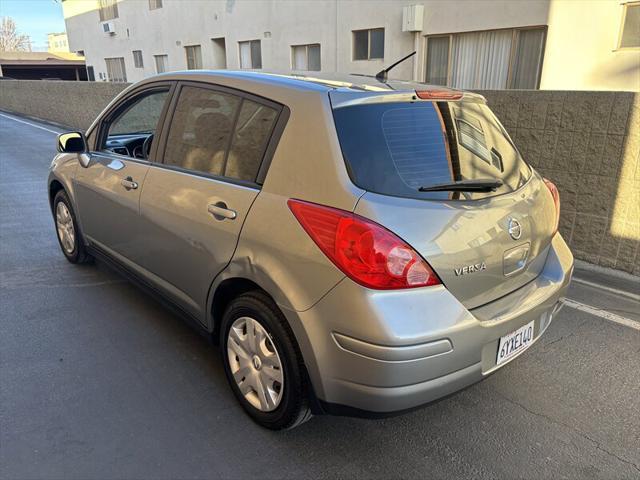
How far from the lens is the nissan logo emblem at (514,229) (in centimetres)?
235

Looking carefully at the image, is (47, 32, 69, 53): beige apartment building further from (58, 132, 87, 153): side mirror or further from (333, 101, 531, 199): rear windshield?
(333, 101, 531, 199): rear windshield

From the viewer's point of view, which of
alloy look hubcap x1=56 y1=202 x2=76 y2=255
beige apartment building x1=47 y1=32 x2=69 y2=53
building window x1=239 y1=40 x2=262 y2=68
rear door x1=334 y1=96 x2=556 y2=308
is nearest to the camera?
rear door x1=334 y1=96 x2=556 y2=308

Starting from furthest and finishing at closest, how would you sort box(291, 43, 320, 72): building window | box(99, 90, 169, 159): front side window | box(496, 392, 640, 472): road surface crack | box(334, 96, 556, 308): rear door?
box(291, 43, 320, 72): building window
box(99, 90, 169, 159): front side window
box(496, 392, 640, 472): road surface crack
box(334, 96, 556, 308): rear door

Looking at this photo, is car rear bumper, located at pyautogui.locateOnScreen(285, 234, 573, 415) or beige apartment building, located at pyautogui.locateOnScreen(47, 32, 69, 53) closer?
car rear bumper, located at pyautogui.locateOnScreen(285, 234, 573, 415)

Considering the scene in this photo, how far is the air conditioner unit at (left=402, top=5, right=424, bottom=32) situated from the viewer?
12117 mm

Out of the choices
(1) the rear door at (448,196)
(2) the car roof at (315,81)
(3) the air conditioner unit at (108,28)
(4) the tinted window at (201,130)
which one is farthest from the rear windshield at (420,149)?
(3) the air conditioner unit at (108,28)

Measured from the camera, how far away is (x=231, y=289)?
2641 millimetres

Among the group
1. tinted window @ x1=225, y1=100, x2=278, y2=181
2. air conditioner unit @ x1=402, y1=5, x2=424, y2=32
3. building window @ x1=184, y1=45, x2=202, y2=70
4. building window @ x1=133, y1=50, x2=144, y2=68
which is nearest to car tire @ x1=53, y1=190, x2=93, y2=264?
tinted window @ x1=225, y1=100, x2=278, y2=181

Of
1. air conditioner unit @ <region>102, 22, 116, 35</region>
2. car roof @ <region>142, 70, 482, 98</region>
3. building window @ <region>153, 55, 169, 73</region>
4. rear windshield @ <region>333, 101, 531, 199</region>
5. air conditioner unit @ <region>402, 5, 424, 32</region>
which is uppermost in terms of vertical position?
air conditioner unit @ <region>102, 22, 116, 35</region>

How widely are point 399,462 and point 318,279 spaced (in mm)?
989

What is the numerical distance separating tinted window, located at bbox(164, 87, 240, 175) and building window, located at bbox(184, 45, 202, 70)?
2015cm

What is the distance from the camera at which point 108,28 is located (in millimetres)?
28203

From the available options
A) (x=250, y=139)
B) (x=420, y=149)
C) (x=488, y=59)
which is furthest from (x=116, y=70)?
(x=420, y=149)

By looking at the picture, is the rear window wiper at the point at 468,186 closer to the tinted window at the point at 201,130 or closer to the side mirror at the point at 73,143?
the tinted window at the point at 201,130
